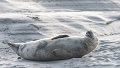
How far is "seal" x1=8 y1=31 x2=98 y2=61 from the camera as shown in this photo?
6.22 m

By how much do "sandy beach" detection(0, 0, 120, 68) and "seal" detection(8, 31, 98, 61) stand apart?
0.36 ft

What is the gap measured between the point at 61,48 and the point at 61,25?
299 centimetres

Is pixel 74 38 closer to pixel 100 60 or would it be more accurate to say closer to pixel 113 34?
pixel 100 60

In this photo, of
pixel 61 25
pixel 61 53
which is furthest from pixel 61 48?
pixel 61 25

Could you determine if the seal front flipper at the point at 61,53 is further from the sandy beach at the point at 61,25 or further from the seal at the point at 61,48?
the sandy beach at the point at 61,25

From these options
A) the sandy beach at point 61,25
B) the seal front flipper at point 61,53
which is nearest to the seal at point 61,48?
the seal front flipper at point 61,53

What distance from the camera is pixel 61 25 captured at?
9156 millimetres

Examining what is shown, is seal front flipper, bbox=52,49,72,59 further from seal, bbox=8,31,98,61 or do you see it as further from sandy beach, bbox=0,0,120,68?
sandy beach, bbox=0,0,120,68

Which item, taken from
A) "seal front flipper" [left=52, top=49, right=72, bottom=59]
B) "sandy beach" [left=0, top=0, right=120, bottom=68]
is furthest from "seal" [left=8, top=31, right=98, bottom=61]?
"sandy beach" [left=0, top=0, right=120, bottom=68]

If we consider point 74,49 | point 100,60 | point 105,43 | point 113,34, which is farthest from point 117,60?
point 113,34

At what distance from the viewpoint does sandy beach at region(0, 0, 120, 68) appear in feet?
20.2

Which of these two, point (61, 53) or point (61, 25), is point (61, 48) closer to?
point (61, 53)

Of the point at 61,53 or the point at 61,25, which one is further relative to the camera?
the point at 61,25

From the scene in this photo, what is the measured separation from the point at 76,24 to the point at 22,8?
92.9 inches
